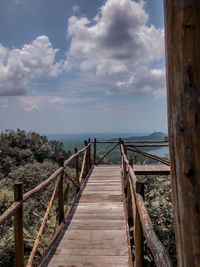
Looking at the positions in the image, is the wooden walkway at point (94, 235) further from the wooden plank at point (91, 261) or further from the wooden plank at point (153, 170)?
the wooden plank at point (153, 170)

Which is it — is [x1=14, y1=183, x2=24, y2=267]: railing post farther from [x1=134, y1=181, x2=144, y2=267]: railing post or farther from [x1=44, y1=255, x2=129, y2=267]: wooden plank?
[x1=134, y1=181, x2=144, y2=267]: railing post

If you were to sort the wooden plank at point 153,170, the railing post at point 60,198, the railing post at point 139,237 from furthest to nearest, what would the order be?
the wooden plank at point 153,170, the railing post at point 60,198, the railing post at point 139,237

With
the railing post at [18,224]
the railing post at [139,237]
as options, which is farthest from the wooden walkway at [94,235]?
the railing post at [139,237]

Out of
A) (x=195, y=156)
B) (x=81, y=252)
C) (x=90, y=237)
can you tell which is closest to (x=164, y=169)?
(x=90, y=237)

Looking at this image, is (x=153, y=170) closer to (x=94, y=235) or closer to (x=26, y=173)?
(x=94, y=235)

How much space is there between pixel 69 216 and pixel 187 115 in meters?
5.46

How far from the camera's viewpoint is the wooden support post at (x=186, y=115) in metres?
1.27

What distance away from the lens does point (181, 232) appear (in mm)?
1342

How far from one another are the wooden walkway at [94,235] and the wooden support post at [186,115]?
3083mm

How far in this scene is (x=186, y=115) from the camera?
129 centimetres

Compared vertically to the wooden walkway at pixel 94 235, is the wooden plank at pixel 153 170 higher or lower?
higher

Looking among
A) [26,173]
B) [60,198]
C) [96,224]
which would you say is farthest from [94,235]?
[26,173]

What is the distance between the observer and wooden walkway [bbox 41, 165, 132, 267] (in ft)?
14.1

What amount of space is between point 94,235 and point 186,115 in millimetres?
4375
